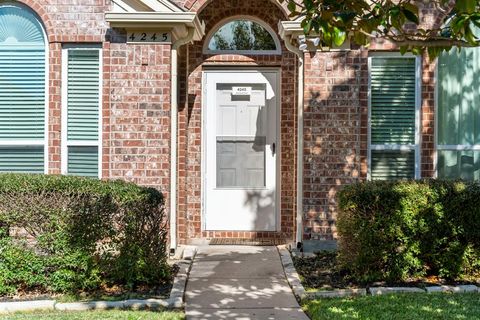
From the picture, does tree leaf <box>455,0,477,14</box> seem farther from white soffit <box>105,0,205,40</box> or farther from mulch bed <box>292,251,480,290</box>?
white soffit <box>105,0,205,40</box>

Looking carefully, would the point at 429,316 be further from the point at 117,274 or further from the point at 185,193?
the point at 185,193

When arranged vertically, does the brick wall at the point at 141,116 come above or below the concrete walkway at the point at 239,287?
above

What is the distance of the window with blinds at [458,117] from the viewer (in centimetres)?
859

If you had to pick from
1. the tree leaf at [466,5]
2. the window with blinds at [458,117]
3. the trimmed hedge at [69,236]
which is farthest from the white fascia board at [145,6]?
the tree leaf at [466,5]

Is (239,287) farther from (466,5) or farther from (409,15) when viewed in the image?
(466,5)

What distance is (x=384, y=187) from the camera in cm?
682

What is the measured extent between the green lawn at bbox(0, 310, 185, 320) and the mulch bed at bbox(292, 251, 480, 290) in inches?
69.6

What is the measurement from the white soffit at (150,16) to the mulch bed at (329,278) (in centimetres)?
341

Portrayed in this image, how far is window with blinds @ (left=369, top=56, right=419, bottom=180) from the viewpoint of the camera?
8.55 meters

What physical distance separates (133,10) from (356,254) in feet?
13.9

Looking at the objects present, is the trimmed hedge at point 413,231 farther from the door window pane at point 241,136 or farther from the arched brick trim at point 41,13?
the arched brick trim at point 41,13

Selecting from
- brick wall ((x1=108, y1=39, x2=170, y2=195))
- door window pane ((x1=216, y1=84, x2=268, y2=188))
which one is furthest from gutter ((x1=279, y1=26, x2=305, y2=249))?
brick wall ((x1=108, y1=39, x2=170, y2=195))

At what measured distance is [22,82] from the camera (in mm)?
8391

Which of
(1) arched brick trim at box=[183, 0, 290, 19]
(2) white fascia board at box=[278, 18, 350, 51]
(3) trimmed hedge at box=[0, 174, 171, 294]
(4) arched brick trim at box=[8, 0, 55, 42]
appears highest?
(1) arched brick trim at box=[183, 0, 290, 19]
